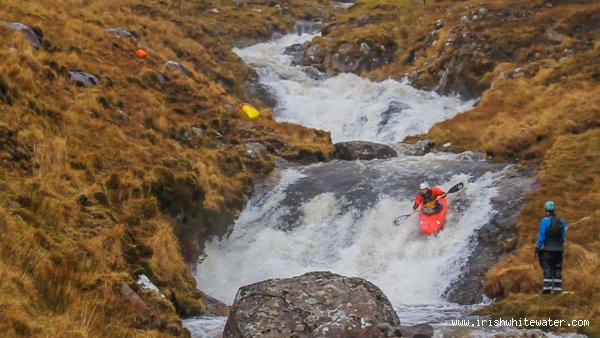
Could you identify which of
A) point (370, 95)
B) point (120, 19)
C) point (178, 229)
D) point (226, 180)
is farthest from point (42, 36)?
point (370, 95)

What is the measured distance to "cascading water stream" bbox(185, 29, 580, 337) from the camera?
1321 cm

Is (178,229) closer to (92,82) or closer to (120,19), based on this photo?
(92,82)

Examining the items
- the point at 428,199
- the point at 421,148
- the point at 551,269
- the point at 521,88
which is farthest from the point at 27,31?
the point at 521,88

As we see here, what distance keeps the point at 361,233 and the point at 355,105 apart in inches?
724

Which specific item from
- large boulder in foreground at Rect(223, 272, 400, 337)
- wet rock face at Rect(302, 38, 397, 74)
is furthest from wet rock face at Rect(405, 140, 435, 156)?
wet rock face at Rect(302, 38, 397, 74)

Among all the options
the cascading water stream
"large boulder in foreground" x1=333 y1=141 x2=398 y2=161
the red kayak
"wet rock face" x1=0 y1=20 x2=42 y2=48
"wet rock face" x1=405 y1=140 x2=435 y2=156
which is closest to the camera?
the cascading water stream

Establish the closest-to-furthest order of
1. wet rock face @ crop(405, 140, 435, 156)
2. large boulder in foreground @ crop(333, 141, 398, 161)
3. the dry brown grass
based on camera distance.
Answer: the dry brown grass < large boulder in foreground @ crop(333, 141, 398, 161) < wet rock face @ crop(405, 140, 435, 156)

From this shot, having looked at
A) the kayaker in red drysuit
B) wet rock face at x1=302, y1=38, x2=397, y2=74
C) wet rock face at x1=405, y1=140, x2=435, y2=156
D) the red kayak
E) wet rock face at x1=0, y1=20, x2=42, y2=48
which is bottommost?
the red kayak

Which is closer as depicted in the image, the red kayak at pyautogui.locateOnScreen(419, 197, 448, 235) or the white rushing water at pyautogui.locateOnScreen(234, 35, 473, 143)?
the red kayak at pyautogui.locateOnScreen(419, 197, 448, 235)

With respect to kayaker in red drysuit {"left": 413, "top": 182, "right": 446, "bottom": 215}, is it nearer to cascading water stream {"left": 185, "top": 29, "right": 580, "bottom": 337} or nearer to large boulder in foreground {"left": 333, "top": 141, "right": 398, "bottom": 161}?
cascading water stream {"left": 185, "top": 29, "right": 580, "bottom": 337}

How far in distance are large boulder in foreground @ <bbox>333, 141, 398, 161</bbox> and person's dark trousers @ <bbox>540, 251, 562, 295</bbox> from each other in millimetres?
12932

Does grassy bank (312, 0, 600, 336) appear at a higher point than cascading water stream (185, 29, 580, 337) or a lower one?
higher

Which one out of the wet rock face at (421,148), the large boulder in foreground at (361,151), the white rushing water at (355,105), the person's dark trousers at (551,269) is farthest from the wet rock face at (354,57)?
the person's dark trousers at (551,269)

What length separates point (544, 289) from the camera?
9953 millimetres
